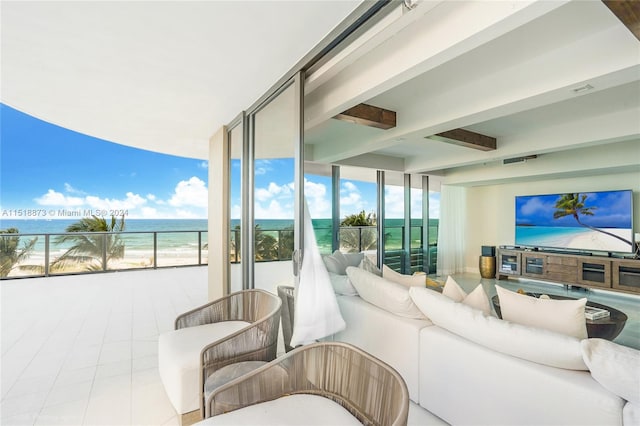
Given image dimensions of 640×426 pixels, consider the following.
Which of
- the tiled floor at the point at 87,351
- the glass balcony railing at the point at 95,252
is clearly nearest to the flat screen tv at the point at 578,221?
the tiled floor at the point at 87,351

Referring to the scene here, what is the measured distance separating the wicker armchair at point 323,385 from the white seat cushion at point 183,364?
1.66ft

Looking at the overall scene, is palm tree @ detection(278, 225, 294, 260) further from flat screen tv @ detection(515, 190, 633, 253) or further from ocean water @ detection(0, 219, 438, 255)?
flat screen tv @ detection(515, 190, 633, 253)

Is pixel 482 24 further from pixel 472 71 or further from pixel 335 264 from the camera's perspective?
pixel 335 264

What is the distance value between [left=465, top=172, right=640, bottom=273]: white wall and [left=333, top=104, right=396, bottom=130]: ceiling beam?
449cm

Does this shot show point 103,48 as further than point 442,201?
No

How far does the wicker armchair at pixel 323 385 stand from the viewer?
1.20 metres

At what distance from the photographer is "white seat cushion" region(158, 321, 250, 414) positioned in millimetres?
1775

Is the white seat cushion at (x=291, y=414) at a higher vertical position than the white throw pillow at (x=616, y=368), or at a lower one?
lower

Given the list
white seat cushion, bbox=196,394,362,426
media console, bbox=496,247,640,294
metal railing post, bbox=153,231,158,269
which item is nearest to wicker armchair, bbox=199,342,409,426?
white seat cushion, bbox=196,394,362,426

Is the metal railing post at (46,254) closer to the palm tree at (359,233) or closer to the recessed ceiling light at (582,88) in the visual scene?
the palm tree at (359,233)

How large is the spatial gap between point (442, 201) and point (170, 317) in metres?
5.67

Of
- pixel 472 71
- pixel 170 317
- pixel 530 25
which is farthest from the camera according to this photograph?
pixel 170 317

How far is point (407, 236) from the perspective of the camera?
589cm

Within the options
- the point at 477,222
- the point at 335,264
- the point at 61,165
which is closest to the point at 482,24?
the point at 335,264
